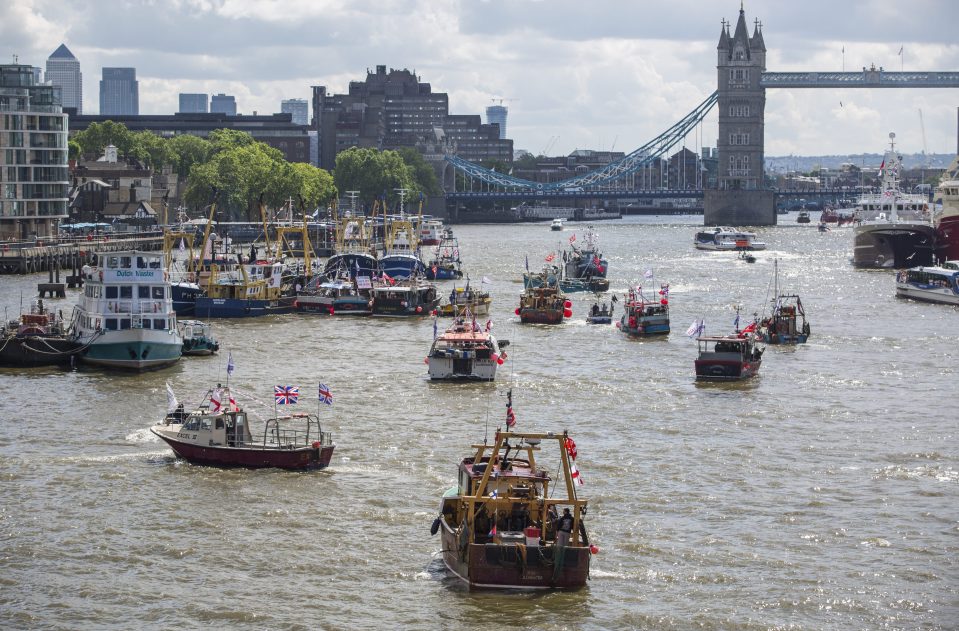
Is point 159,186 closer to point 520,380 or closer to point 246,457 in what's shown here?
point 520,380

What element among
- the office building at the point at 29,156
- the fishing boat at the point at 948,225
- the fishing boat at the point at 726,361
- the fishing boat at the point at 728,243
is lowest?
the fishing boat at the point at 726,361

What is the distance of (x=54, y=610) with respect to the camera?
1177 inches

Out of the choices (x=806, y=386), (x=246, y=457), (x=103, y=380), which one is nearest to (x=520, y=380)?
(x=806, y=386)

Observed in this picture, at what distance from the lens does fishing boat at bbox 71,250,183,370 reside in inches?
2303

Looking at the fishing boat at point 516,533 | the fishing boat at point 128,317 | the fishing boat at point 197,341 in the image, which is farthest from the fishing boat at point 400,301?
the fishing boat at point 516,533

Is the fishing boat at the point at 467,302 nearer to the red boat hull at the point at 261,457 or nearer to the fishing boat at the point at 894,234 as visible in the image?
the red boat hull at the point at 261,457

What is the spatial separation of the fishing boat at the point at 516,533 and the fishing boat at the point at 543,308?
44946 millimetres

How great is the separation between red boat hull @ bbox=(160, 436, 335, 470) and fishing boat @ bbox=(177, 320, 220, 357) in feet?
76.8

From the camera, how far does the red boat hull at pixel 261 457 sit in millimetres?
39594

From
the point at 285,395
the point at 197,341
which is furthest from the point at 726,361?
the point at 285,395

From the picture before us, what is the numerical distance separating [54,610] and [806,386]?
32497 mm

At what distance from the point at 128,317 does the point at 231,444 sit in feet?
67.9

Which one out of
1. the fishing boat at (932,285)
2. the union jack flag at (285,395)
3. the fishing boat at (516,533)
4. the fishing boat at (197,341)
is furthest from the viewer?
the fishing boat at (932,285)

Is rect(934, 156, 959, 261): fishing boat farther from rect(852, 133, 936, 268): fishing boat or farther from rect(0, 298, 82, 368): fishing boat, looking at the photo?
rect(0, 298, 82, 368): fishing boat
